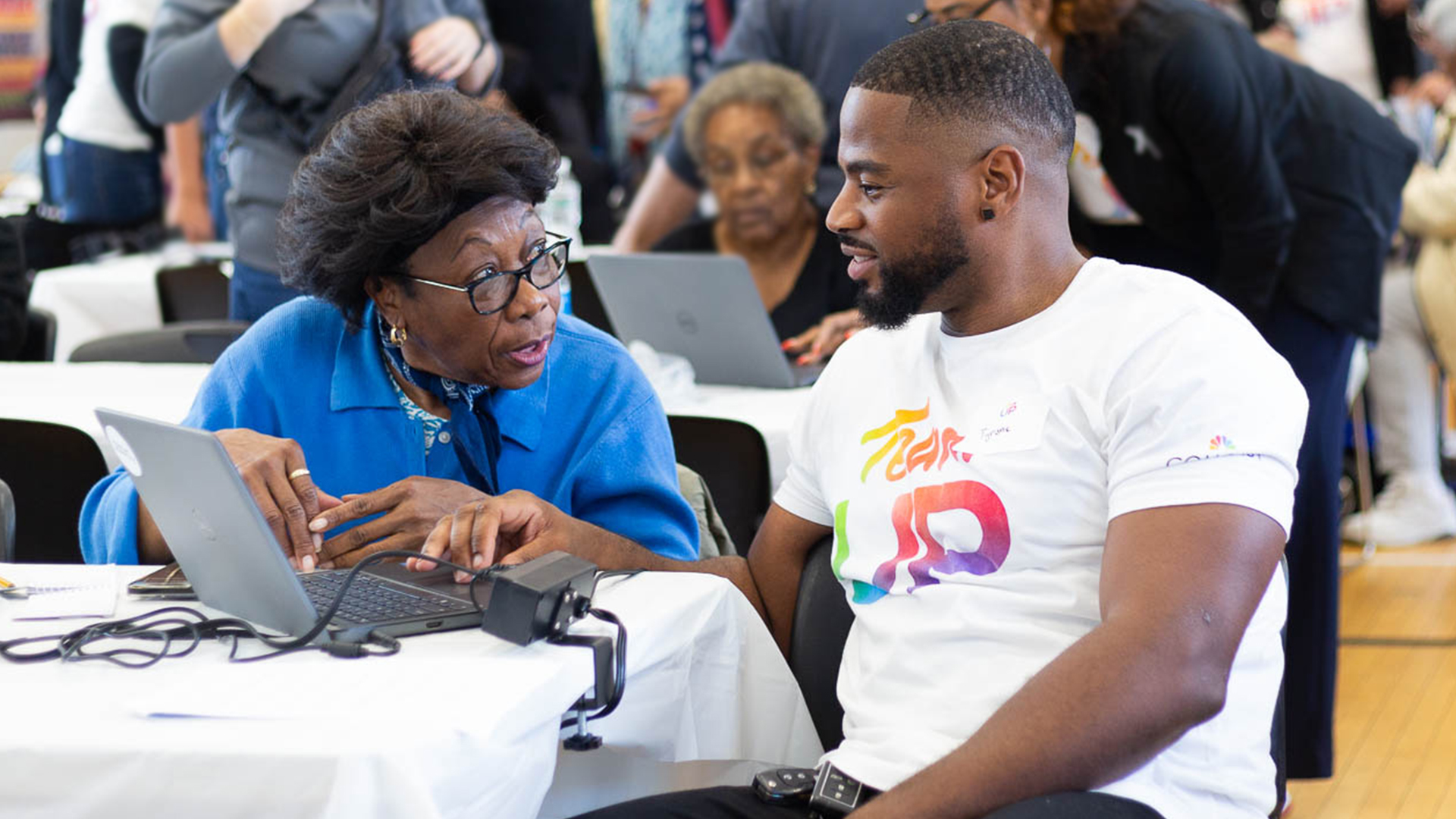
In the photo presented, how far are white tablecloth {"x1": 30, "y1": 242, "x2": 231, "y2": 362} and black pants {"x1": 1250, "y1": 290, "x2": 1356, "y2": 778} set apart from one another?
2849mm

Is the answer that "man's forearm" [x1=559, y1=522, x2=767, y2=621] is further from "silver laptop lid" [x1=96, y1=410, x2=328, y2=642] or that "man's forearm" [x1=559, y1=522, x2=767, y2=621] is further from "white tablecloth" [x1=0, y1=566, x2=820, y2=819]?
"silver laptop lid" [x1=96, y1=410, x2=328, y2=642]

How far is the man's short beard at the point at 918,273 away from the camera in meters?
1.53

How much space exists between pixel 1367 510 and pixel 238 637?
410cm

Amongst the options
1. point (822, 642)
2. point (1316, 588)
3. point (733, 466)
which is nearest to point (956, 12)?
point (733, 466)

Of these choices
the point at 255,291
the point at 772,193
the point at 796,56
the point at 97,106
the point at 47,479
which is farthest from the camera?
the point at 97,106

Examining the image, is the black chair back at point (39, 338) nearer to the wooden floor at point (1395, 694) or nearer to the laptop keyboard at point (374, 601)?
the laptop keyboard at point (374, 601)

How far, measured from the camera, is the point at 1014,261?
1535 mm

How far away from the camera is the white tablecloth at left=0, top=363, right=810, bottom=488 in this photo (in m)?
2.38

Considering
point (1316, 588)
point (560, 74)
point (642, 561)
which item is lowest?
point (1316, 588)

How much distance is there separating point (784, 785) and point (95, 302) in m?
3.19

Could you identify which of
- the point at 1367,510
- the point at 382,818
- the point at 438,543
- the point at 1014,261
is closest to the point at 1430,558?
the point at 1367,510

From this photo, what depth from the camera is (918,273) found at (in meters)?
1.54

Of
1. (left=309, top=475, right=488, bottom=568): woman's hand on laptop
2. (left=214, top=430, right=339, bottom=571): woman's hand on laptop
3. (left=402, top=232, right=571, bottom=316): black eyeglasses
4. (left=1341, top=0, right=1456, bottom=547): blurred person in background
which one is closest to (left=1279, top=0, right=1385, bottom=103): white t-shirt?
(left=1341, top=0, right=1456, bottom=547): blurred person in background

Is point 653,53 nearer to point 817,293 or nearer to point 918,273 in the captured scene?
point 817,293
